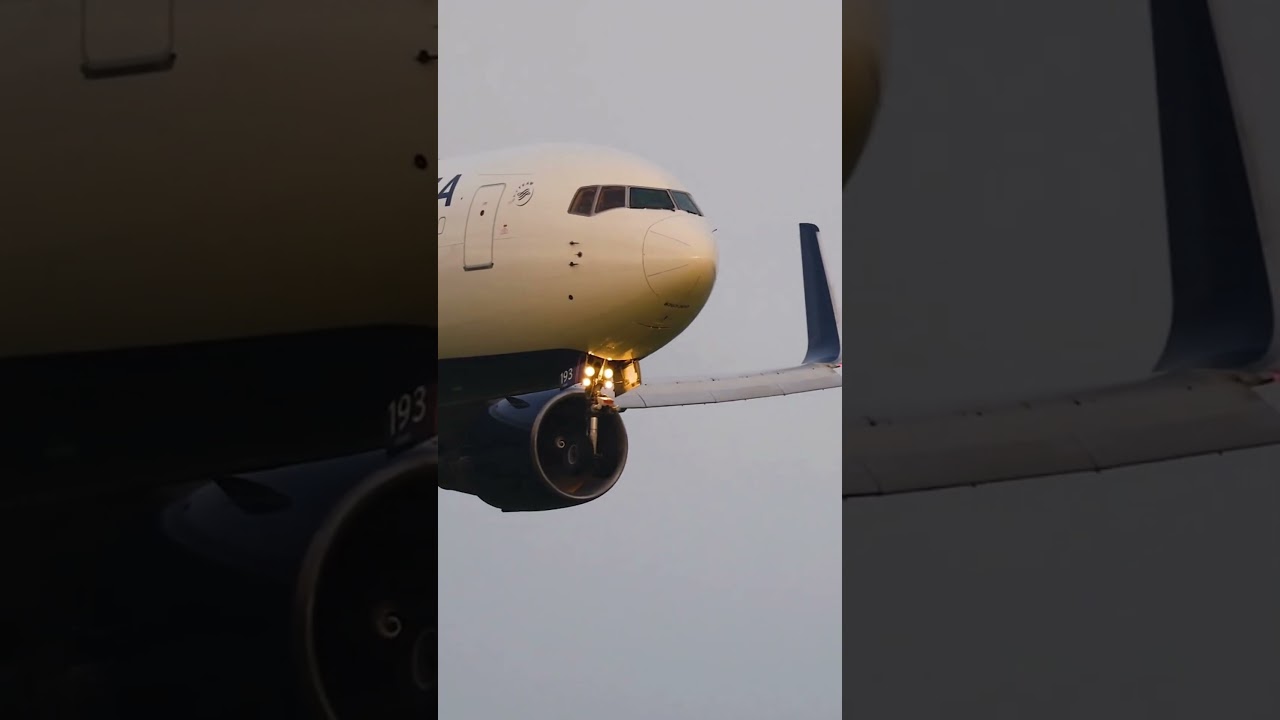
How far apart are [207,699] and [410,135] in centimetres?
60

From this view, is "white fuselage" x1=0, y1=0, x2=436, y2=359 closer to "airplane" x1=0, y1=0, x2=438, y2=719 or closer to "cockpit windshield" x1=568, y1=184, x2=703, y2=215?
"airplane" x1=0, y1=0, x2=438, y2=719

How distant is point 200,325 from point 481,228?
57.5 inches

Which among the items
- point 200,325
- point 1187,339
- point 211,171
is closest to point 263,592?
point 200,325

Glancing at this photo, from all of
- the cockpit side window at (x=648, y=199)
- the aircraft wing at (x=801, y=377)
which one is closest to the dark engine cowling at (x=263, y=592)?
the cockpit side window at (x=648, y=199)

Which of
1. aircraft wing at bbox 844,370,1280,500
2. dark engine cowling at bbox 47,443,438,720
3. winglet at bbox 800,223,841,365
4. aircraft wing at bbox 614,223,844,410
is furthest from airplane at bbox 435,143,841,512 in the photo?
dark engine cowling at bbox 47,443,438,720

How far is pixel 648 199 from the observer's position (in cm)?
241

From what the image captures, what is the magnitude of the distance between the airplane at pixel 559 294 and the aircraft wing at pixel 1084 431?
42.1 inches

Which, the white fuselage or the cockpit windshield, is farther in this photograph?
the cockpit windshield

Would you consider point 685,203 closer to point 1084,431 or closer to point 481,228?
point 481,228

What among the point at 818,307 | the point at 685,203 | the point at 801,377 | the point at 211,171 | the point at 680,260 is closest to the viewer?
the point at 211,171

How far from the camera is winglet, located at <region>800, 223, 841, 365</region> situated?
2959 mm

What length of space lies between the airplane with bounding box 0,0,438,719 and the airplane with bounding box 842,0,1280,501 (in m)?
0.56

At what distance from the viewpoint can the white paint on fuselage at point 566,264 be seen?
234 cm

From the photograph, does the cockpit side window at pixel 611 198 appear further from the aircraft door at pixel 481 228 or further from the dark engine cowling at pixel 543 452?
the dark engine cowling at pixel 543 452
